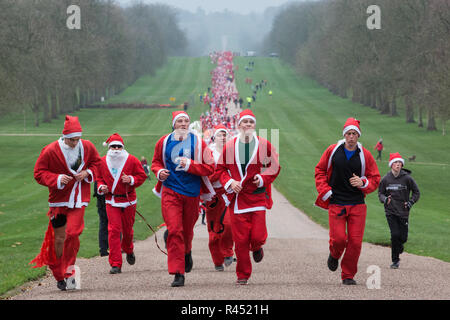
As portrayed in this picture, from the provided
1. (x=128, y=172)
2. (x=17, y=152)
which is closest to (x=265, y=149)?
(x=128, y=172)

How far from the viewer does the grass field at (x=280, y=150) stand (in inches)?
715

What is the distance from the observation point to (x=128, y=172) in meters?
12.0

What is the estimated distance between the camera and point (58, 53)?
6122cm

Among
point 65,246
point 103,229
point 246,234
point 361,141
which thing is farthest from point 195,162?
point 361,141

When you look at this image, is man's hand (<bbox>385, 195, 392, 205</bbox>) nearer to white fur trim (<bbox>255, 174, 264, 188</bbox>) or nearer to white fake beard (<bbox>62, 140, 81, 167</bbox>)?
white fur trim (<bbox>255, 174, 264, 188</bbox>)

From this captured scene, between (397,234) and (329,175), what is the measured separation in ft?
10.2

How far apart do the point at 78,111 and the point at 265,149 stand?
70078 mm

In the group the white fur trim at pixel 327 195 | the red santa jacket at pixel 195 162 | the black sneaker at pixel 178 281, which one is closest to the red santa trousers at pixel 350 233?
the white fur trim at pixel 327 195

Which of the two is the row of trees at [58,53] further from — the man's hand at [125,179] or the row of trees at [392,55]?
the man's hand at [125,179]

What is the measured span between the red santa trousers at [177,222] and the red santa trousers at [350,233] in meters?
1.92

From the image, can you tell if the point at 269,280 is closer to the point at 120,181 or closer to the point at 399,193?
the point at 120,181

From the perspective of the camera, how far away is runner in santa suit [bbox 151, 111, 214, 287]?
9.81 meters

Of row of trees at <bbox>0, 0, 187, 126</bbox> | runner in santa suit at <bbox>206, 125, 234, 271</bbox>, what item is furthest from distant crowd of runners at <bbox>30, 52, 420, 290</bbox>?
row of trees at <bbox>0, 0, 187, 126</bbox>
